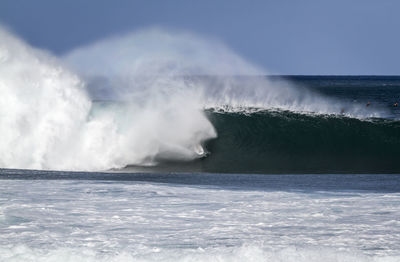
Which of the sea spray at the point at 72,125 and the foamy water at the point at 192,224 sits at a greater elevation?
the sea spray at the point at 72,125

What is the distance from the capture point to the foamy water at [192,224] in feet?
24.1

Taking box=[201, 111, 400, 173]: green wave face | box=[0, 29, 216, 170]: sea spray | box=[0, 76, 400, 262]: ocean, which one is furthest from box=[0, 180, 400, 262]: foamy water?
box=[201, 111, 400, 173]: green wave face

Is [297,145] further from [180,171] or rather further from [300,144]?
[180,171]

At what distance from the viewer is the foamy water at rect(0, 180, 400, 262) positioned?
7.34m

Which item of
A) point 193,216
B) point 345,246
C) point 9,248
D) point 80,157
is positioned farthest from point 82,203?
point 80,157

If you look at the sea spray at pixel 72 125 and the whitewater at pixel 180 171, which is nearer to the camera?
the whitewater at pixel 180 171

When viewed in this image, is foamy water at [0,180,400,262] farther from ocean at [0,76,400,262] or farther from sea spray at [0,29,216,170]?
sea spray at [0,29,216,170]

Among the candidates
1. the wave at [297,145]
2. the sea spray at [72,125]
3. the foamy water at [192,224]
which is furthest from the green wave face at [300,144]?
the foamy water at [192,224]

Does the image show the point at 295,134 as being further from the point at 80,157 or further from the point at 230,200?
the point at 230,200

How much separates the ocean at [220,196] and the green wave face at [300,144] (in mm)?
46

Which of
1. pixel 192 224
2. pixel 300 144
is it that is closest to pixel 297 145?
pixel 300 144

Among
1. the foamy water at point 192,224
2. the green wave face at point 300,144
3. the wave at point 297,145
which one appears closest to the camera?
the foamy water at point 192,224

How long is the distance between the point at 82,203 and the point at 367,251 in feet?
15.0

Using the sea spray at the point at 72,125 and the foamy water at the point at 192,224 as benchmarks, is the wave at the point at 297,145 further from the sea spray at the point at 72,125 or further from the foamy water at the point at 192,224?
the foamy water at the point at 192,224
